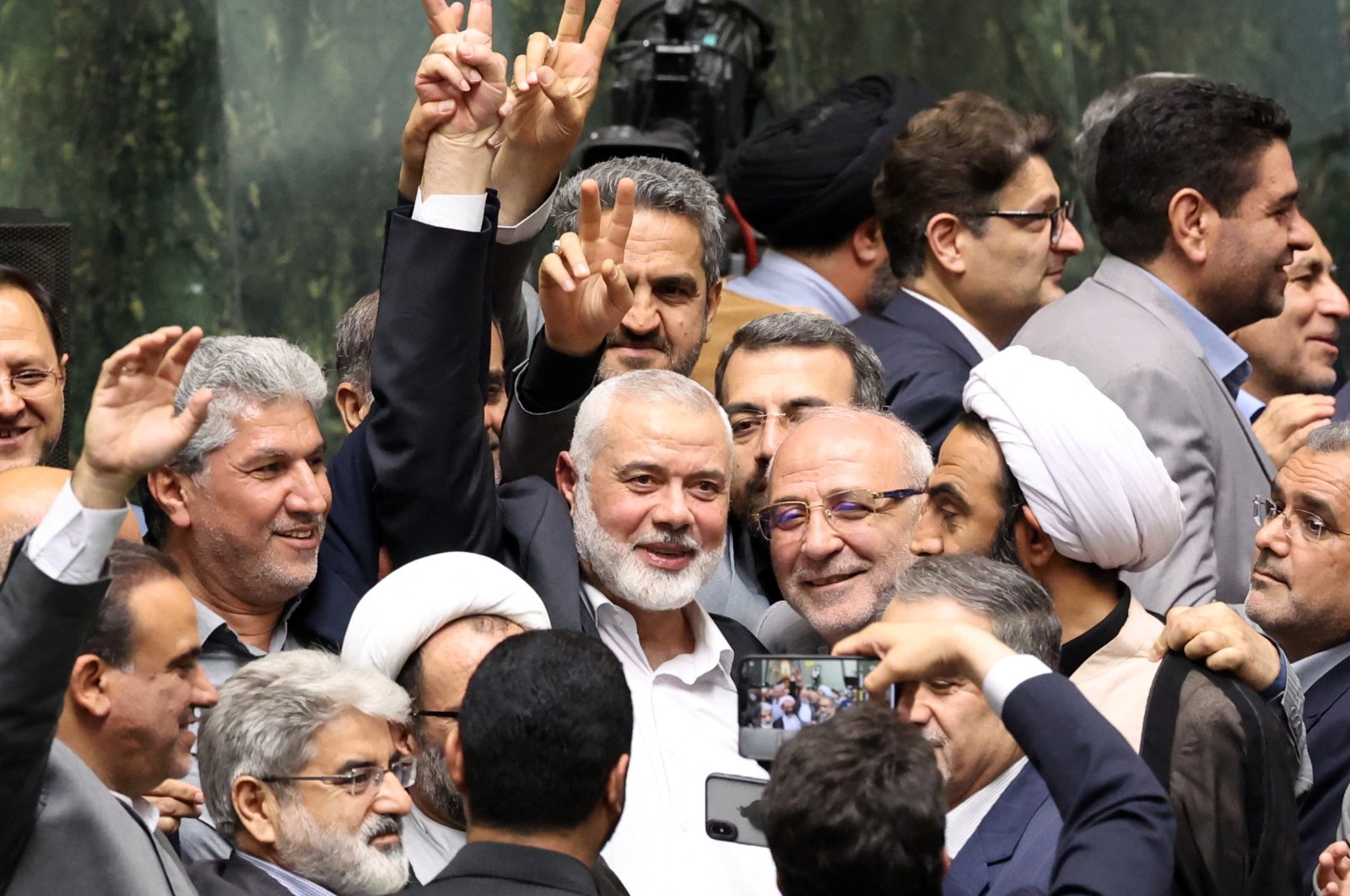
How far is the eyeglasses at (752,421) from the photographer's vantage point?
4457 millimetres

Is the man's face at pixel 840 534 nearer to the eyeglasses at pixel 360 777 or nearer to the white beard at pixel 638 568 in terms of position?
the white beard at pixel 638 568

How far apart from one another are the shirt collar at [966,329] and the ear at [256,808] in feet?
7.00

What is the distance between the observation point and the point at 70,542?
2.73m

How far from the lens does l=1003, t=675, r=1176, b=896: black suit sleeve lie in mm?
2668

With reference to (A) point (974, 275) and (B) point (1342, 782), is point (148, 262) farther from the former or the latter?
(B) point (1342, 782)

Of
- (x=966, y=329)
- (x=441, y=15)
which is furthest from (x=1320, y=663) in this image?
(x=441, y=15)

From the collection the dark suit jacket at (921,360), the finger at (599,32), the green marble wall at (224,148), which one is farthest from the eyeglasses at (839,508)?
the green marble wall at (224,148)

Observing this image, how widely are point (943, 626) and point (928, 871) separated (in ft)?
1.43

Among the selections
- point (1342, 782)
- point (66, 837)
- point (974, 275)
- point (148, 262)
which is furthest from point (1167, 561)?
point (148, 262)

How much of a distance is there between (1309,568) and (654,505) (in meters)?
1.13

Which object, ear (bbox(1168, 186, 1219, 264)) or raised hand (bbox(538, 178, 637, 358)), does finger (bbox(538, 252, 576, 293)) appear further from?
ear (bbox(1168, 186, 1219, 264))

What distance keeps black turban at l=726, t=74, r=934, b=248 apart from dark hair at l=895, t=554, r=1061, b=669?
7.29ft

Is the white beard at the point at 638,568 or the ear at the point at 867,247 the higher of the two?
the ear at the point at 867,247

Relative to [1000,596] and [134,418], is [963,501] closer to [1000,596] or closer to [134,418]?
[1000,596]
